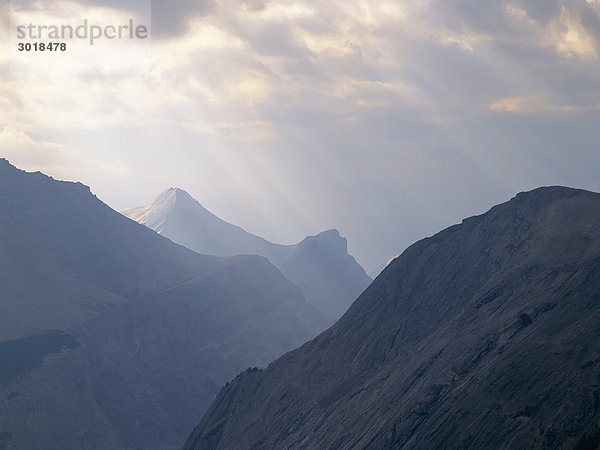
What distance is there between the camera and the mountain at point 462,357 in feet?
188

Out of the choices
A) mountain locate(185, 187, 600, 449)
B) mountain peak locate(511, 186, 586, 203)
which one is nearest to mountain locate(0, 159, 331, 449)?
mountain locate(185, 187, 600, 449)

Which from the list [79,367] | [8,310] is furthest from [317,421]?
[8,310]

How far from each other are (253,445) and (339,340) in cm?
2307

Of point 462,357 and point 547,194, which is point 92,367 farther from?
point 462,357

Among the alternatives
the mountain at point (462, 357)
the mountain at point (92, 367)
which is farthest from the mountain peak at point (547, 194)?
the mountain at point (92, 367)

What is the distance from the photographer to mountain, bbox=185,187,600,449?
57.2 meters

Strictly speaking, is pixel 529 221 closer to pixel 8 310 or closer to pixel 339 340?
pixel 339 340

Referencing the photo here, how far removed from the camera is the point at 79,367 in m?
165

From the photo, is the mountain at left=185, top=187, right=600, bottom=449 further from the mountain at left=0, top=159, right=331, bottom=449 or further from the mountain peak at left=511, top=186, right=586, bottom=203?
the mountain at left=0, top=159, right=331, bottom=449

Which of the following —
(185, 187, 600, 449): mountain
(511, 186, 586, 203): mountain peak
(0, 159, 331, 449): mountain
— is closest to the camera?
(185, 187, 600, 449): mountain

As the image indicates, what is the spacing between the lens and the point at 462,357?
7275cm

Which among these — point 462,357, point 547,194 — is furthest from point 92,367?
point 462,357

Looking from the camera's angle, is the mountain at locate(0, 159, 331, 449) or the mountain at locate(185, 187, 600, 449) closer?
the mountain at locate(185, 187, 600, 449)

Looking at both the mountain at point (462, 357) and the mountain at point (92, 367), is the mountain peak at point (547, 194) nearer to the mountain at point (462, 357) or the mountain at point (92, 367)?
the mountain at point (462, 357)
